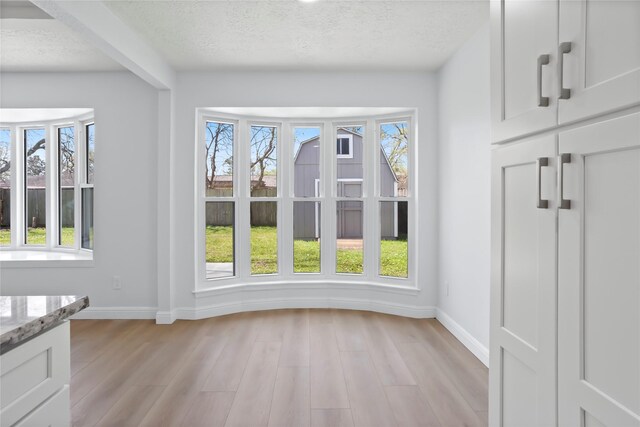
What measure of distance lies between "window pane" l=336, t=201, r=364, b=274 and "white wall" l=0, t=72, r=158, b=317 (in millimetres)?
2003

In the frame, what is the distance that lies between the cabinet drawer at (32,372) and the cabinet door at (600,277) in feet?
4.51

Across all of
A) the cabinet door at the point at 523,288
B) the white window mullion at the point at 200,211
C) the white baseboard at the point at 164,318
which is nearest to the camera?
the cabinet door at the point at 523,288

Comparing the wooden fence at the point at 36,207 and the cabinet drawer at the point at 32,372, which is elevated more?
the wooden fence at the point at 36,207

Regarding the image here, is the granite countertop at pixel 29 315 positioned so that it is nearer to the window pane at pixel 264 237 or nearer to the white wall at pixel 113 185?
the white wall at pixel 113 185

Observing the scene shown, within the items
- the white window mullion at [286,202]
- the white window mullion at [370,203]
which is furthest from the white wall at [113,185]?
the white window mullion at [370,203]

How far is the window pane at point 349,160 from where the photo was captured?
15.1ft

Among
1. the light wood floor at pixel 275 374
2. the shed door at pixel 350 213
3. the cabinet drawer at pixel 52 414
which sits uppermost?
the shed door at pixel 350 213

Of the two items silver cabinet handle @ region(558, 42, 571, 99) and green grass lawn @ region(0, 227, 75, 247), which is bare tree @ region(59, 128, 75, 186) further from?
silver cabinet handle @ region(558, 42, 571, 99)

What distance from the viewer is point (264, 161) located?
461 centimetres

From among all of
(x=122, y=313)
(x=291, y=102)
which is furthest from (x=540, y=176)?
(x=122, y=313)

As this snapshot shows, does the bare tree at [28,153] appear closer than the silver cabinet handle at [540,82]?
No

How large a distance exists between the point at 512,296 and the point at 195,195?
3.43 meters

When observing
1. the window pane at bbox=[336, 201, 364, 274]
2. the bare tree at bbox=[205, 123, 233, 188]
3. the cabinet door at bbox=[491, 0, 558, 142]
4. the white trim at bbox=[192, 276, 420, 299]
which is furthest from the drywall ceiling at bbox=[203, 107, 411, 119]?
the cabinet door at bbox=[491, 0, 558, 142]

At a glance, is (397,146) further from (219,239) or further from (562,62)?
(562,62)
